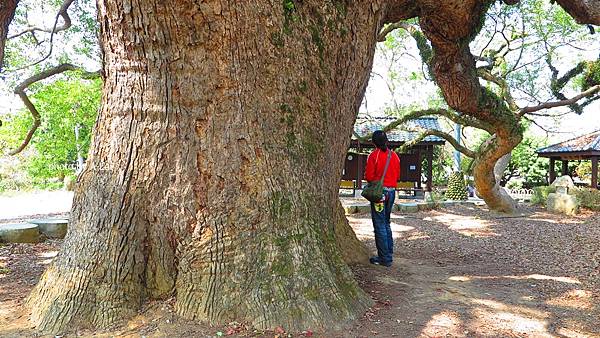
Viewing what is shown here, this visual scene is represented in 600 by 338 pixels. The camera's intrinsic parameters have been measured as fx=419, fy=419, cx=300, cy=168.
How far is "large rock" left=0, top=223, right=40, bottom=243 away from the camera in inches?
229

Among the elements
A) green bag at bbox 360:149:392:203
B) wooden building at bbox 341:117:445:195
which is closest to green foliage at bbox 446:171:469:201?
wooden building at bbox 341:117:445:195

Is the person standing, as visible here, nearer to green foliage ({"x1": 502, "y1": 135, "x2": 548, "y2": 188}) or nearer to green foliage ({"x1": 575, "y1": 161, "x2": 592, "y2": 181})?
green foliage ({"x1": 575, "y1": 161, "x2": 592, "y2": 181})

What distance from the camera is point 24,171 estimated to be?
20281 millimetres

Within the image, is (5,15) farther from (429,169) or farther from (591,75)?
(429,169)

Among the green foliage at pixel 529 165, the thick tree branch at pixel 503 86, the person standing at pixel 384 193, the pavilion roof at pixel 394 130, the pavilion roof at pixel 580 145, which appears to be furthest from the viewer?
the green foliage at pixel 529 165

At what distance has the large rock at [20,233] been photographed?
19.1 feet

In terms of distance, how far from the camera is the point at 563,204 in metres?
12.5

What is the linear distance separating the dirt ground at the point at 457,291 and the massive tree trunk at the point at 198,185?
154mm

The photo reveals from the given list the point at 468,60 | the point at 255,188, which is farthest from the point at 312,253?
the point at 468,60

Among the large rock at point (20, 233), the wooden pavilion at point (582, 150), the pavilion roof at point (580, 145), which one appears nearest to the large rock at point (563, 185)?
the wooden pavilion at point (582, 150)

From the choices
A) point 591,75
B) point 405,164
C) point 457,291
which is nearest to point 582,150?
point 591,75

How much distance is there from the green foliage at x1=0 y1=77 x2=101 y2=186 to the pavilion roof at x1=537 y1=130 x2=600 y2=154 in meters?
18.8

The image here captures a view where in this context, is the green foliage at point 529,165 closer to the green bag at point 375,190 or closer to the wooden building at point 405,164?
the wooden building at point 405,164

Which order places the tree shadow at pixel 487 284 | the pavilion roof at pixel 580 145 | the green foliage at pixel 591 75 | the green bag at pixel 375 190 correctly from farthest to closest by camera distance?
the pavilion roof at pixel 580 145
the green foliage at pixel 591 75
the green bag at pixel 375 190
the tree shadow at pixel 487 284
